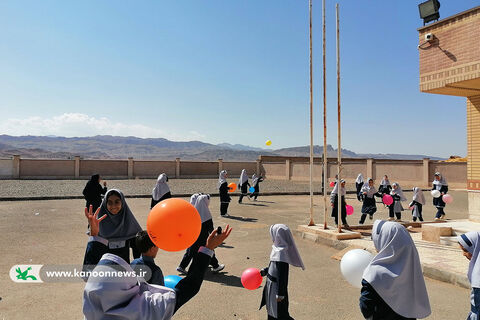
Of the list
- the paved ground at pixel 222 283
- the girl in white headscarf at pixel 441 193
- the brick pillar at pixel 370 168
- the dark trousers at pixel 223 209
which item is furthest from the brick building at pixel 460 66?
the brick pillar at pixel 370 168

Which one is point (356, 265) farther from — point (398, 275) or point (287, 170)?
point (287, 170)

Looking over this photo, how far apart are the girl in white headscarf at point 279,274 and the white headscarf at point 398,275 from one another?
4.00 feet

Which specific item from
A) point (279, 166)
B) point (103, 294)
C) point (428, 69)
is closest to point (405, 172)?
point (279, 166)

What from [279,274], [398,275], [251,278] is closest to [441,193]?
[279,274]

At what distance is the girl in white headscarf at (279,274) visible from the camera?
12.8 feet

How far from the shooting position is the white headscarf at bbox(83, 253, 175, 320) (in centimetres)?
188

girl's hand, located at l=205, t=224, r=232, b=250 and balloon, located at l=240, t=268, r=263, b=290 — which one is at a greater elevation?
girl's hand, located at l=205, t=224, r=232, b=250

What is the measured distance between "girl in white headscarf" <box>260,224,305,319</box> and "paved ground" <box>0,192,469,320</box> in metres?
0.85

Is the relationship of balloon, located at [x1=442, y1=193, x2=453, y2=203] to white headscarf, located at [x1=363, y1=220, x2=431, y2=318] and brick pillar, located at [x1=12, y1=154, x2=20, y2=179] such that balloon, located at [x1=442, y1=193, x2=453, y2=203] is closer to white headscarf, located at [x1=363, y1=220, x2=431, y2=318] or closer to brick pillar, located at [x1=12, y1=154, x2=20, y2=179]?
white headscarf, located at [x1=363, y1=220, x2=431, y2=318]

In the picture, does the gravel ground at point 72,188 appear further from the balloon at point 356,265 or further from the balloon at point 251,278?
the balloon at point 356,265

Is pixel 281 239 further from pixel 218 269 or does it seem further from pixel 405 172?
pixel 405 172

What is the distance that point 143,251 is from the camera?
272 cm

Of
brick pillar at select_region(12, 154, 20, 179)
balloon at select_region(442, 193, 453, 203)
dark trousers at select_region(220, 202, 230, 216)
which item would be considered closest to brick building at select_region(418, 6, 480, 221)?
balloon at select_region(442, 193, 453, 203)

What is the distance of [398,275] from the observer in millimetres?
2914
